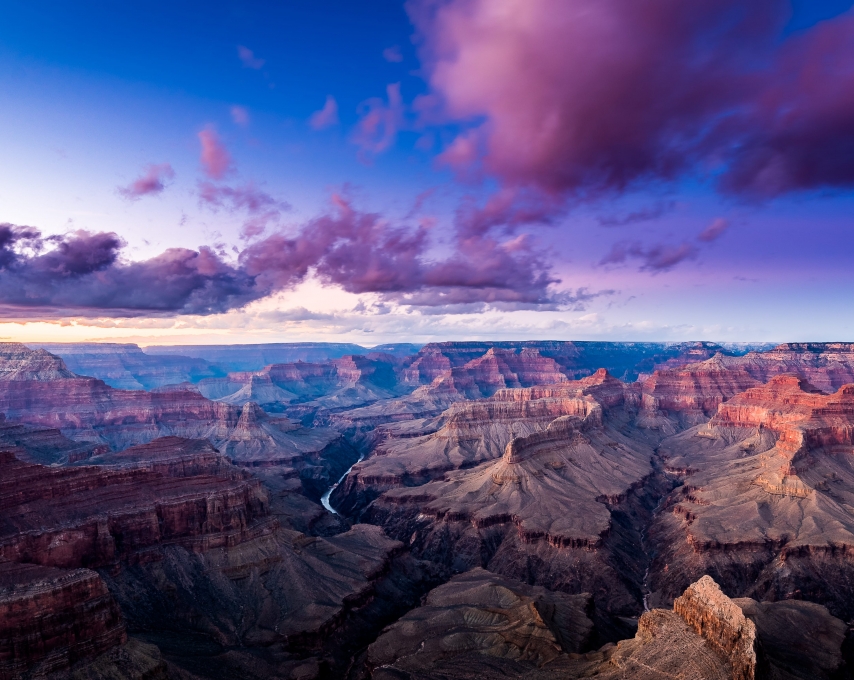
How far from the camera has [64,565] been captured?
7931cm

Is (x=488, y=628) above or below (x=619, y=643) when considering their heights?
below

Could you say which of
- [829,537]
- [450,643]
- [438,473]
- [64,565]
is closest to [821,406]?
[829,537]

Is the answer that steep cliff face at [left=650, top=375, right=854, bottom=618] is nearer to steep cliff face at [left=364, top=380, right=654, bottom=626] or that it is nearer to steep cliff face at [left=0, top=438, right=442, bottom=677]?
steep cliff face at [left=364, top=380, right=654, bottom=626]

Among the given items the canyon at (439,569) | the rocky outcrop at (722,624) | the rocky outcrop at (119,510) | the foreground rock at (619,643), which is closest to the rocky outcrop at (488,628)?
the foreground rock at (619,643)

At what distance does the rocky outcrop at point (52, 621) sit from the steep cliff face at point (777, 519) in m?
87.9

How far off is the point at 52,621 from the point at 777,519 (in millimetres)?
123042

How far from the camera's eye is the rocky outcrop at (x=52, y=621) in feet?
190

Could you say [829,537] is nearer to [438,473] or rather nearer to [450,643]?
[450,643]

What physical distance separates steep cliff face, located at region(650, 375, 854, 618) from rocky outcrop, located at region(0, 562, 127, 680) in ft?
288

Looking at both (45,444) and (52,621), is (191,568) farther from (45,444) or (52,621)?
(45,444)

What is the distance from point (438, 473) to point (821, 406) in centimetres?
10865

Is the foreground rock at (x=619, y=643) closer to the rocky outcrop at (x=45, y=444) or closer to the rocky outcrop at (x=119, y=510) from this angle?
the rocky outcrop at (x=119, y=510)

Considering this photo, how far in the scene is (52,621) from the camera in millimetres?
60094

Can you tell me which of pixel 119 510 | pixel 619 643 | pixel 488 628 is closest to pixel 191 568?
pixel 119 510
